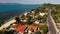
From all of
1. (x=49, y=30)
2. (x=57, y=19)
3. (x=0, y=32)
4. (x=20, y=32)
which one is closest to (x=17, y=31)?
(x=20, y=32)

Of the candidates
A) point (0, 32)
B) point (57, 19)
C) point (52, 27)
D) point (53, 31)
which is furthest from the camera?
point (57, 19)

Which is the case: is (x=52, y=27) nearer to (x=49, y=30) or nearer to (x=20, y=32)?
(x=49, y=30)

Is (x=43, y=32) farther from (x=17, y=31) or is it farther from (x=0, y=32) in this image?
(x=0, y=32)

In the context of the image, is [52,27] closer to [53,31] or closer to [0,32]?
[53,31]

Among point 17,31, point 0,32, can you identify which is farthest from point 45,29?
point 0,32

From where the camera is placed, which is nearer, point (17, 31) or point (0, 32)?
point (0, 32)

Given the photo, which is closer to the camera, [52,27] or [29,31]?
[29,31]

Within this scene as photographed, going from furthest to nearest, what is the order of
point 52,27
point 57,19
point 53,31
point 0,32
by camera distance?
point 57,19
point 52,27
point 53,31
point 0,32
